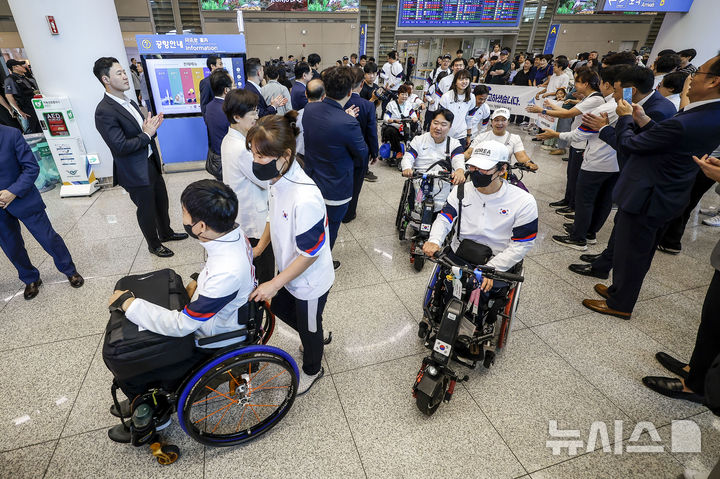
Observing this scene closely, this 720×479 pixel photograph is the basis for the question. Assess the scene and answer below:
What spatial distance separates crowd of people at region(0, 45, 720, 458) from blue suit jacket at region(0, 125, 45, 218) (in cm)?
1

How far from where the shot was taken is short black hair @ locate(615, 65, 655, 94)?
2480 millimetres

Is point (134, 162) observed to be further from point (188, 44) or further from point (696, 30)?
point (696, 30)

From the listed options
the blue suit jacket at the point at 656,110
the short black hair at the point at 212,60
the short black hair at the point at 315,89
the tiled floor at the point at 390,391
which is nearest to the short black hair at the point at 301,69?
the short black hair at the point at 212,60

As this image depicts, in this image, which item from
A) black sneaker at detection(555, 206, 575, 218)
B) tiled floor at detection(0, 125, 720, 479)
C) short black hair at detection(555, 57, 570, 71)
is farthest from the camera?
short black hair at detection(555, 57, 570, 71)

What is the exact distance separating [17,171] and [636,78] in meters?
4.56

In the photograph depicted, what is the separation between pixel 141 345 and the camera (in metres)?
1.35

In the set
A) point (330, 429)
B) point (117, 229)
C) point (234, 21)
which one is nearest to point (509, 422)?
point (330, 429)

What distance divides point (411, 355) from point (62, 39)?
558cm

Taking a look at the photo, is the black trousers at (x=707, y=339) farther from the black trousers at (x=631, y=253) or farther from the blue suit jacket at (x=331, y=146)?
the blue suit jacket at (x=331, y=146)

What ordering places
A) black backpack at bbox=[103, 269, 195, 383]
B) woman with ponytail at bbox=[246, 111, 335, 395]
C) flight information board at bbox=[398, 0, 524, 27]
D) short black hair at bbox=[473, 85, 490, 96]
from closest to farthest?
black backpack at bbox=[103, 269, 195, 383], woman with ponytail at bbox=[246, 111, 335, 395], short black hair at bbox=[473, 85, 490, 96], flight information board at bbox=[398, 0, 524, 27]

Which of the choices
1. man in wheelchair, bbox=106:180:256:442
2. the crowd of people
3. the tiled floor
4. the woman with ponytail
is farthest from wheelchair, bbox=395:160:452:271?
man in wheelchair, bbox=106:180:256:442

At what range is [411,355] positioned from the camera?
7.70ft

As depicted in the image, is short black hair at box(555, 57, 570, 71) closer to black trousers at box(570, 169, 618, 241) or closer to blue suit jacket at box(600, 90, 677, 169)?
black trousers at box(570, 169, 618, 241)

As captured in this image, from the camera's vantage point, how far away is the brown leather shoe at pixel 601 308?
2.70 meters
